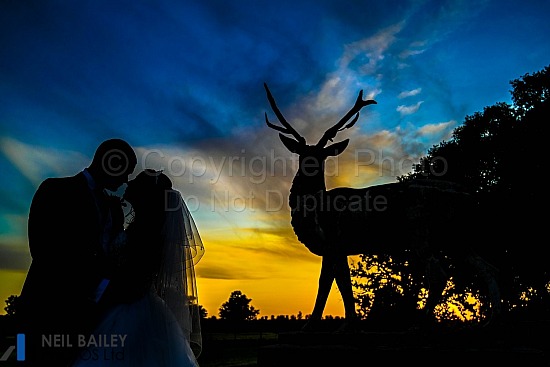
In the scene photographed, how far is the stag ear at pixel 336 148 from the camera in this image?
8297 mm

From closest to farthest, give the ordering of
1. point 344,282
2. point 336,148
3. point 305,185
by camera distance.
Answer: point 344,282 → point 305,185 → point 336,148

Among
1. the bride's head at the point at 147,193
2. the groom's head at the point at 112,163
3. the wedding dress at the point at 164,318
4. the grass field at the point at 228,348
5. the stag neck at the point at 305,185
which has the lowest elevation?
the grass field at the point at 228,348

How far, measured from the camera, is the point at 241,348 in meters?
26.5

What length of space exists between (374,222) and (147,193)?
15.6ft

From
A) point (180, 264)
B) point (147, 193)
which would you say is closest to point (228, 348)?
point (180, 264)

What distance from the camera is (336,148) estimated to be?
27.4 feet

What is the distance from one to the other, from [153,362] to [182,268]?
2.90 feet

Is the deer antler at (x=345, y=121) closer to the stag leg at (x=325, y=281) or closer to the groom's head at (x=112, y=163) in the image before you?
the stag leg at (x=325, y=281)

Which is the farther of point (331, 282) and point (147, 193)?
point (331, 282)

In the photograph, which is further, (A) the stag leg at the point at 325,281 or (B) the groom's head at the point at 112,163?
(A) the stag leg at the point at 325,281

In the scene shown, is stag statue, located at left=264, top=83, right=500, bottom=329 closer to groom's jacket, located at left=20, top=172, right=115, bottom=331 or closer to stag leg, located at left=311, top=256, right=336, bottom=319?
stag leg, located at left=311, top=256, right=336, bottom=319

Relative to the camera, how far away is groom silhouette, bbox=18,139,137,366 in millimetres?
3566

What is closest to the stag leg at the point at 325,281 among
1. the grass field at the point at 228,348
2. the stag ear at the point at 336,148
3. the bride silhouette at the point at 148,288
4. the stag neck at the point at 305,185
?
the stag neck at the point at 305,185

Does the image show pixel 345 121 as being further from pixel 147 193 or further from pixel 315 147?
pixel 147 193
